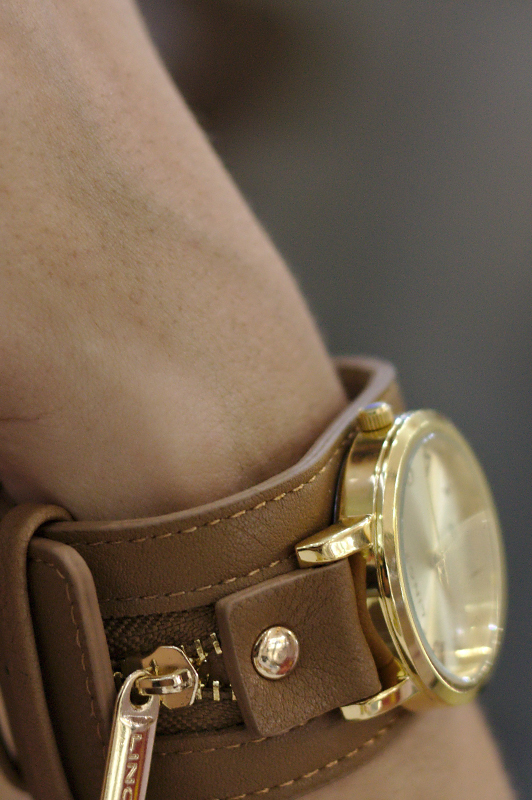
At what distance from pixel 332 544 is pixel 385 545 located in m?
0.04

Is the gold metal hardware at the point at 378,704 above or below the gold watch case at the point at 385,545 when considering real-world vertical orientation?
below

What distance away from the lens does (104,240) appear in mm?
417

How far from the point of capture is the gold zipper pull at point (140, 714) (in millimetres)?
400

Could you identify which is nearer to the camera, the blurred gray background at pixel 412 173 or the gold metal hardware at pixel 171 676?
the gold metal hardware at pixel 171 676

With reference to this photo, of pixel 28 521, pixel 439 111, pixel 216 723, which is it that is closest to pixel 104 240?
pixel 28 521

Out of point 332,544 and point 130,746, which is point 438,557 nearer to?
point 332,544

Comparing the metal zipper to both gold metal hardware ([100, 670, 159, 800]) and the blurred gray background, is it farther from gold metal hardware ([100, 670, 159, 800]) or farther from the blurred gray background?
the blurred gray background

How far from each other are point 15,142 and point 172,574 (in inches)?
9.9

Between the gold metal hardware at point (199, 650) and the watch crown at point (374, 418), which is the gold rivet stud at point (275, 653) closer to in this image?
the gold metal hardware at point (199, 650)

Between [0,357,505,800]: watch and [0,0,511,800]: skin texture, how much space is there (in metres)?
0.04

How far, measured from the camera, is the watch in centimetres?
41

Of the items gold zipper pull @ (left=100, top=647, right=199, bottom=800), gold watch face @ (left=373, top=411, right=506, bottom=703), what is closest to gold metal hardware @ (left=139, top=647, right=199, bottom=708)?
gold zipper pull @ (left=100, top=647, right=199, bottom=800)

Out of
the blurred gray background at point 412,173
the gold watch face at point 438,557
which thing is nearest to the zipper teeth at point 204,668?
the gold watch face at point 438,557

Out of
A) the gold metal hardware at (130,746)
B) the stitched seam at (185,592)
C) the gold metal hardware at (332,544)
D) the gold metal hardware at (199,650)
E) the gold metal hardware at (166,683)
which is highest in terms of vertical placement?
the stitched seam at (185,592)
